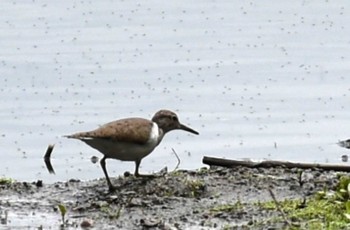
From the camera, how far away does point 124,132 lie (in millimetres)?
12641

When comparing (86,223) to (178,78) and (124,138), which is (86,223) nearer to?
(124,138)

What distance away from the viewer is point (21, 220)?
11805mm

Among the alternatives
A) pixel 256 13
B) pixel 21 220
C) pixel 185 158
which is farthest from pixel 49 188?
pixel 256 13

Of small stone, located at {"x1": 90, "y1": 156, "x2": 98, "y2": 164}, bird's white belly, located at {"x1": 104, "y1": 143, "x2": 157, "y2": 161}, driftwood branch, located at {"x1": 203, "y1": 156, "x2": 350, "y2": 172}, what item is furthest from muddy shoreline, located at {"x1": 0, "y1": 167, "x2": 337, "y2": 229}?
small stone, located at {"x1": 90, "y1": 156, "x2": 98, "y2": 164}

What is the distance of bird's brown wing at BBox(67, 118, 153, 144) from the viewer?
1249 cm

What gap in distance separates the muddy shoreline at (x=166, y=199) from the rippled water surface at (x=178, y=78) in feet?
4.54

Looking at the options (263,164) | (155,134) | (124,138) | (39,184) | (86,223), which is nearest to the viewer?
(86,223)

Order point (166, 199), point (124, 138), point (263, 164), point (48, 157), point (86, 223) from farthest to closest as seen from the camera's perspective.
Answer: point (48, 157) → point (263, 164) → point (124, 138) → point (166, 199) → point (86, 223)

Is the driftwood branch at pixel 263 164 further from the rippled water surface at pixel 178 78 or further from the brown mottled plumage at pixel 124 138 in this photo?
the rippled water surface at pixel 178 78

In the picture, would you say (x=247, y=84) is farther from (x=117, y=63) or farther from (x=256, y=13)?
(x=256, y=13)

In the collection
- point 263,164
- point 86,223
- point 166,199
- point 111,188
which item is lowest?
point 86,223

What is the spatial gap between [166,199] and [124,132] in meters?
0.75

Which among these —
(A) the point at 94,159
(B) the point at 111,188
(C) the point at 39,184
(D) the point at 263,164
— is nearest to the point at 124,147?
(B) the point at 111,188

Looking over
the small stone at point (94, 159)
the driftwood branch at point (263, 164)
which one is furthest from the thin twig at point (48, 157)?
the driftwood branch at point (263, 164)
